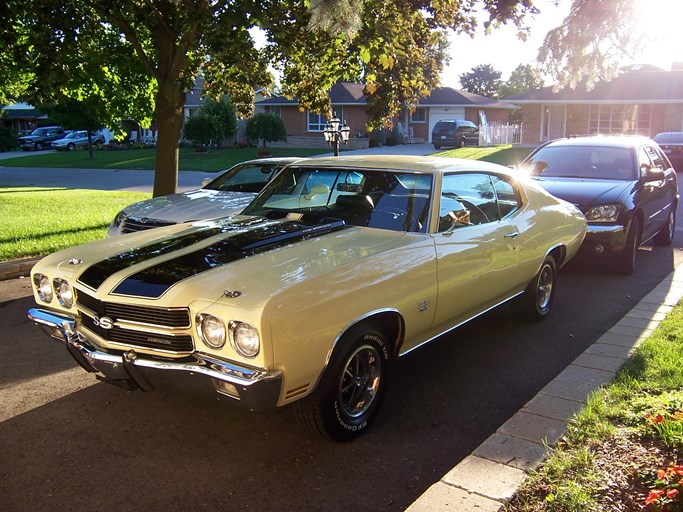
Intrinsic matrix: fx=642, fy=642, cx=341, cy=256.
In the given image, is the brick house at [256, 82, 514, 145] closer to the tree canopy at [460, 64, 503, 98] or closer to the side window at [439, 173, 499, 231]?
the side window at [439, 173, 499, 231]

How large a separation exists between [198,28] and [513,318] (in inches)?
265

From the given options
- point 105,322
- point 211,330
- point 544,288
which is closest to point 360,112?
point 544,288

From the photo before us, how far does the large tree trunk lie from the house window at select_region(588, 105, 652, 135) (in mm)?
29950

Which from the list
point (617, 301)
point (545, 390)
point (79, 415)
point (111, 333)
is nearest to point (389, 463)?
point (545, 390)

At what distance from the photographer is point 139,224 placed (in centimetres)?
807

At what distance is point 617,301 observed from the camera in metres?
7.00

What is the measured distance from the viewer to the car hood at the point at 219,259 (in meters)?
3.49

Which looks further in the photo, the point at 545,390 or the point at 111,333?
the point at 545,390

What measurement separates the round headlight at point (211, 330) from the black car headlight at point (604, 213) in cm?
599

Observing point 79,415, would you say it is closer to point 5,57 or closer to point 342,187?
point 342,187

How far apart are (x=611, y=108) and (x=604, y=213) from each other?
100ft

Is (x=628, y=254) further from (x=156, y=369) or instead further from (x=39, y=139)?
(x=39, y=139)

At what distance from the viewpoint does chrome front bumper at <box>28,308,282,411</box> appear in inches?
127

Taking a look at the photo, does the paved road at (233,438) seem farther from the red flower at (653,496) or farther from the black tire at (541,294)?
the red flower at (653,496)
